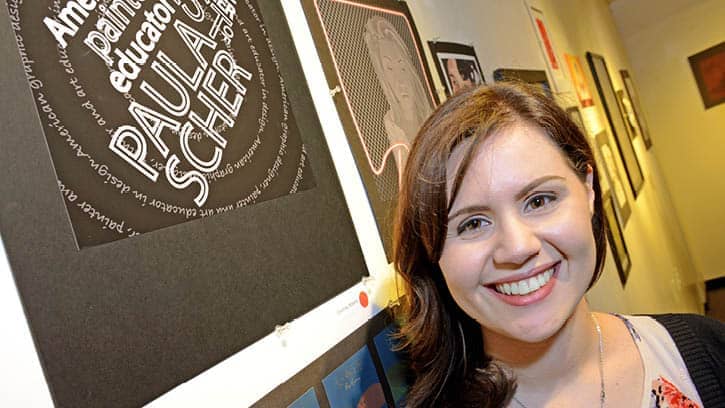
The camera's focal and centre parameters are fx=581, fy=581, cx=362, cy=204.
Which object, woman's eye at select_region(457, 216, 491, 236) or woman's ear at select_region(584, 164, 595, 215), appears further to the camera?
woman's ear at select_region(584, 164, 595, 215)

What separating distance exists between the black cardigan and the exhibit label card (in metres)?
0.81

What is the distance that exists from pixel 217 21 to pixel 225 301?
41 centimetres

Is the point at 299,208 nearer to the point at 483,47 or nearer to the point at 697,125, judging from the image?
the point at 483,47

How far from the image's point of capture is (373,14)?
128 centimetres

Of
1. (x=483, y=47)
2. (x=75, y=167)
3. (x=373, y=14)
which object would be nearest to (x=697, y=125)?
(x=483, y=47)

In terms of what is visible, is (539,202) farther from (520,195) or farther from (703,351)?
(703,351)

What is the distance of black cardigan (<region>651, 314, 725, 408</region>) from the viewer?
1.06m

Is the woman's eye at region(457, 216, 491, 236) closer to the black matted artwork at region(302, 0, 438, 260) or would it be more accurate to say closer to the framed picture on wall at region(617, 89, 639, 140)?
the black matted artwork at region(302, 0, 438, 260)

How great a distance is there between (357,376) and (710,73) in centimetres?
575

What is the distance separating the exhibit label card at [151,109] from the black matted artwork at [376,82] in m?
0.21

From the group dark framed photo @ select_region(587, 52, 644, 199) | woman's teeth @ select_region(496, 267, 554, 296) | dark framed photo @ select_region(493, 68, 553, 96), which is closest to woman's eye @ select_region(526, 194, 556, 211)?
woman's teeth @ select_region(496, 267, 554, 296)

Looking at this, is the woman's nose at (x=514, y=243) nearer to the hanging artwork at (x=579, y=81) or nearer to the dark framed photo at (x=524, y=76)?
the dark framed photo at (x=524, y=76)

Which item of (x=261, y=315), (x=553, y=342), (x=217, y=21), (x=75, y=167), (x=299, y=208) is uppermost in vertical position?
(x=217, y=21)

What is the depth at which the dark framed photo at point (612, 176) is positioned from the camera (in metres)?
3.02
